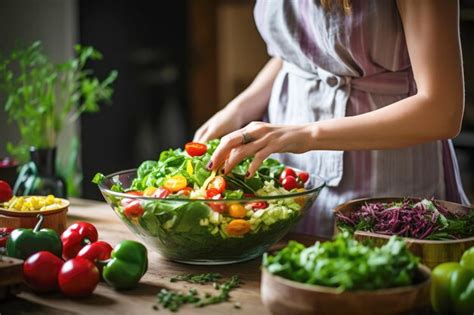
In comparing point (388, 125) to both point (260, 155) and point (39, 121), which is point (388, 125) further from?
point (39, 121)

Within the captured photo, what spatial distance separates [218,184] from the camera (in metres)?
1.66

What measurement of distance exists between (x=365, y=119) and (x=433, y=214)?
0.28m

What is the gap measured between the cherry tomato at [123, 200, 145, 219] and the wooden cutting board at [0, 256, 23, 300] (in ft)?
0.85

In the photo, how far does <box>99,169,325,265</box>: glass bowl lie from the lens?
5.19 feet

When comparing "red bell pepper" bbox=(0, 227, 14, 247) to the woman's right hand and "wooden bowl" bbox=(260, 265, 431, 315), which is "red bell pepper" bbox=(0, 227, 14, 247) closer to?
the woman's right hand

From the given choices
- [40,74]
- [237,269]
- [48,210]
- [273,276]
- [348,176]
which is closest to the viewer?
[273,276]

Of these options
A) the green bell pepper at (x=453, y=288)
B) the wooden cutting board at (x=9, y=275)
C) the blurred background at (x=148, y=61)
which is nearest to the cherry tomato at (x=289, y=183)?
the green bell pepper at (x=453, y=288)

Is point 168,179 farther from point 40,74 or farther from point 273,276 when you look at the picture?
point 40,74

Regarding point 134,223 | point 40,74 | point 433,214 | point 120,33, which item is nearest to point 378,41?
point 433,214

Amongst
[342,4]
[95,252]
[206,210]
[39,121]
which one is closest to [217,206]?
[206,210]

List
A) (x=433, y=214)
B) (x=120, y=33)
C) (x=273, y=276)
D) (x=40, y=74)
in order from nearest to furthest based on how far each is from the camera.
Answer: (x=273, y=276) < (x=433, y=214) < (x=40, y=74) < (x=120, y=33)

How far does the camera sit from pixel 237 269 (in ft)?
5.50

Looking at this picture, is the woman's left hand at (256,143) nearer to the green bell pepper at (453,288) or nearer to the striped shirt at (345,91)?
the striped shirt at (345,91)

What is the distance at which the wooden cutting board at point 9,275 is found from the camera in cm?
145
